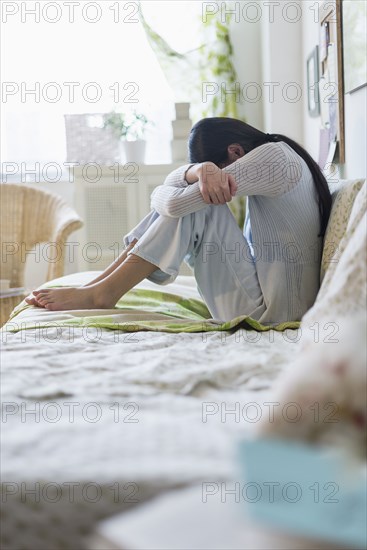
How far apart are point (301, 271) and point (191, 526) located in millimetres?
1490

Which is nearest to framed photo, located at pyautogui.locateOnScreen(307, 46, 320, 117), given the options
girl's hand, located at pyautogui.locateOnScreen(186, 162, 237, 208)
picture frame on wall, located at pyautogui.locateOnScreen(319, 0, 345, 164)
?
picture frame on wall, located at pyautogui.locateOnScreen(319, 0, 345, 164)

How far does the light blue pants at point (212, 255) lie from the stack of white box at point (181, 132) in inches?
87.5

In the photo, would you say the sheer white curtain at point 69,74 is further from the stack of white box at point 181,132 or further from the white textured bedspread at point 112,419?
the white textured bedspread at point 112,419

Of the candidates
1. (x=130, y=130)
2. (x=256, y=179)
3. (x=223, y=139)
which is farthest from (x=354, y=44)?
(x=130, y=130)

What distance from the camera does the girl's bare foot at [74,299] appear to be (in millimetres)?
2123

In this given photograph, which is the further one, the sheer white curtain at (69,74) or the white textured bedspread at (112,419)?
the sheer white curtain at (69,74)

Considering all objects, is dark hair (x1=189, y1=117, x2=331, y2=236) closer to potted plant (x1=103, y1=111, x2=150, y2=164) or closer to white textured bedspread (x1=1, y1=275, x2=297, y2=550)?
white textured bedspread (x1=1, y1=275, x2=297, y2=550)

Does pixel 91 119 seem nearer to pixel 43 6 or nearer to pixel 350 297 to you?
pixel 43 6

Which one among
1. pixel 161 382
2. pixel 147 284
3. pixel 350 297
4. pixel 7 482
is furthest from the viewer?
pixel 147 284

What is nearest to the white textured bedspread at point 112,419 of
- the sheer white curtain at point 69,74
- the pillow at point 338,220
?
the pillow at point 338,220

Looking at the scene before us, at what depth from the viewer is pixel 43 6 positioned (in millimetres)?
4539

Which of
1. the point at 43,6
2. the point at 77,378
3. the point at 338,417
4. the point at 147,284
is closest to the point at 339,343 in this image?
the point at 338,417

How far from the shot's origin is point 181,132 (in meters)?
4.27

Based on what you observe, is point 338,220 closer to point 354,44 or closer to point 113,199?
point 354,44
